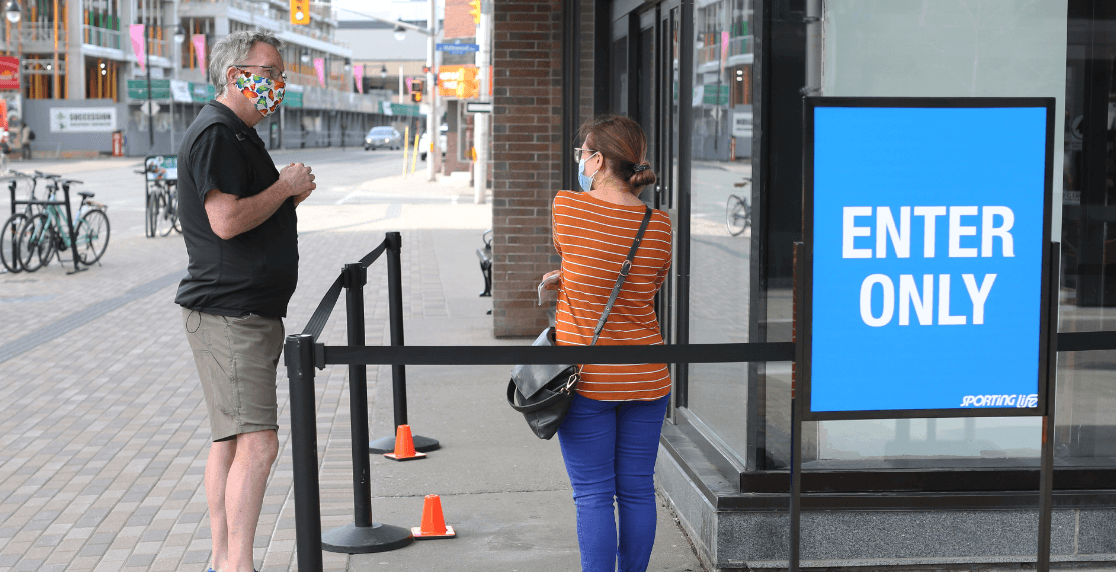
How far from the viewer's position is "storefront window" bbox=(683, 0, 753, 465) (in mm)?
4348

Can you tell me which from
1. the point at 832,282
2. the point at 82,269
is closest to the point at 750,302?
the point at 832,282

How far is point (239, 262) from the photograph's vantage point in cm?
365

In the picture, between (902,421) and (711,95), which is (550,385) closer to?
(902,421)

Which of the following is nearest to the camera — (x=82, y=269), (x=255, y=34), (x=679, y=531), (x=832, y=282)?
(x=832, y=282)

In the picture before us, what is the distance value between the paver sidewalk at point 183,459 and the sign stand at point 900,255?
4.88 feet

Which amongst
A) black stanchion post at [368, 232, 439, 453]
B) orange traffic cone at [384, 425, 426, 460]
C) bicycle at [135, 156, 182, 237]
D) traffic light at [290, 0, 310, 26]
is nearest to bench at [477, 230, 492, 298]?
black stanchion post at [368, 232, 439, 453]

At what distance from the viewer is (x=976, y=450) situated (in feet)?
14.0

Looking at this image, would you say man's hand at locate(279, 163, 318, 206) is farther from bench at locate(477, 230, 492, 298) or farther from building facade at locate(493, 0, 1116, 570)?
bench at locate(477, 230, 492, 298)

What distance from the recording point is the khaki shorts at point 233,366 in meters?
3.69

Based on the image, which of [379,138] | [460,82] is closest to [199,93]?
[379,138]

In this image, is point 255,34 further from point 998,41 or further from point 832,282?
point 998,41

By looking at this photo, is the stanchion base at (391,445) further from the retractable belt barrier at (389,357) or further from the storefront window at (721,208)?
the retractable belt barrier at (389,357)

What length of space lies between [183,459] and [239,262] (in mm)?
2592

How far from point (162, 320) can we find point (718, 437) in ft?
24.2
